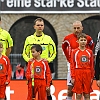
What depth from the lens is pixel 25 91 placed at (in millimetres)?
12398

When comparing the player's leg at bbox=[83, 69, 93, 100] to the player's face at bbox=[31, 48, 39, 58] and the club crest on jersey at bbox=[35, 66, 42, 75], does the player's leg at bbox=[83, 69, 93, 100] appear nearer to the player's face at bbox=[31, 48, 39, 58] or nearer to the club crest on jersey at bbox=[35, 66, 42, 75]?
the club crest on jersey at bbox=[35, 66, 42, 75]

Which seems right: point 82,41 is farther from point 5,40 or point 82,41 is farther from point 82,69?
point 5,40

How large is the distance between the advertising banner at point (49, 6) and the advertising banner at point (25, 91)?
34.8ft

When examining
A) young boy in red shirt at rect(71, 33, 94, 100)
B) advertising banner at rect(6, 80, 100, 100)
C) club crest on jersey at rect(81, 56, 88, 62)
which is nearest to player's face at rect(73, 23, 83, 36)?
young boy in red shirt at rect(71, 33, 94, 100)

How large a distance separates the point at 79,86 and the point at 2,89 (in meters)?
1.64

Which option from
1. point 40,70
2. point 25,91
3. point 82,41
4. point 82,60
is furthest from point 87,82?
point 25,91

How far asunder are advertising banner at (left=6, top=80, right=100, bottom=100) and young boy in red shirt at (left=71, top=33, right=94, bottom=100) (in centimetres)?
188

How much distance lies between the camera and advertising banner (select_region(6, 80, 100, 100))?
40.3 ft

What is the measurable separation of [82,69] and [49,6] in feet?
41.4

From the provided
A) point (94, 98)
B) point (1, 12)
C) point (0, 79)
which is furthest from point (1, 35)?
point (1, 12)

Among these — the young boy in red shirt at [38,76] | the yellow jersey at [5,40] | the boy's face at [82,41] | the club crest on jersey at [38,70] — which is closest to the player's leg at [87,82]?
the boy's face at [82,41]

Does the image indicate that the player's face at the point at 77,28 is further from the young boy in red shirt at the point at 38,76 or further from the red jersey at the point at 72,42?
the young boy in red shirt at the point at 38,76

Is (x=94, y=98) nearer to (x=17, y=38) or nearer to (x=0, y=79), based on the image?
(x=0, y=79)

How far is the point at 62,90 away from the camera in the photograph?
40.6 ft
